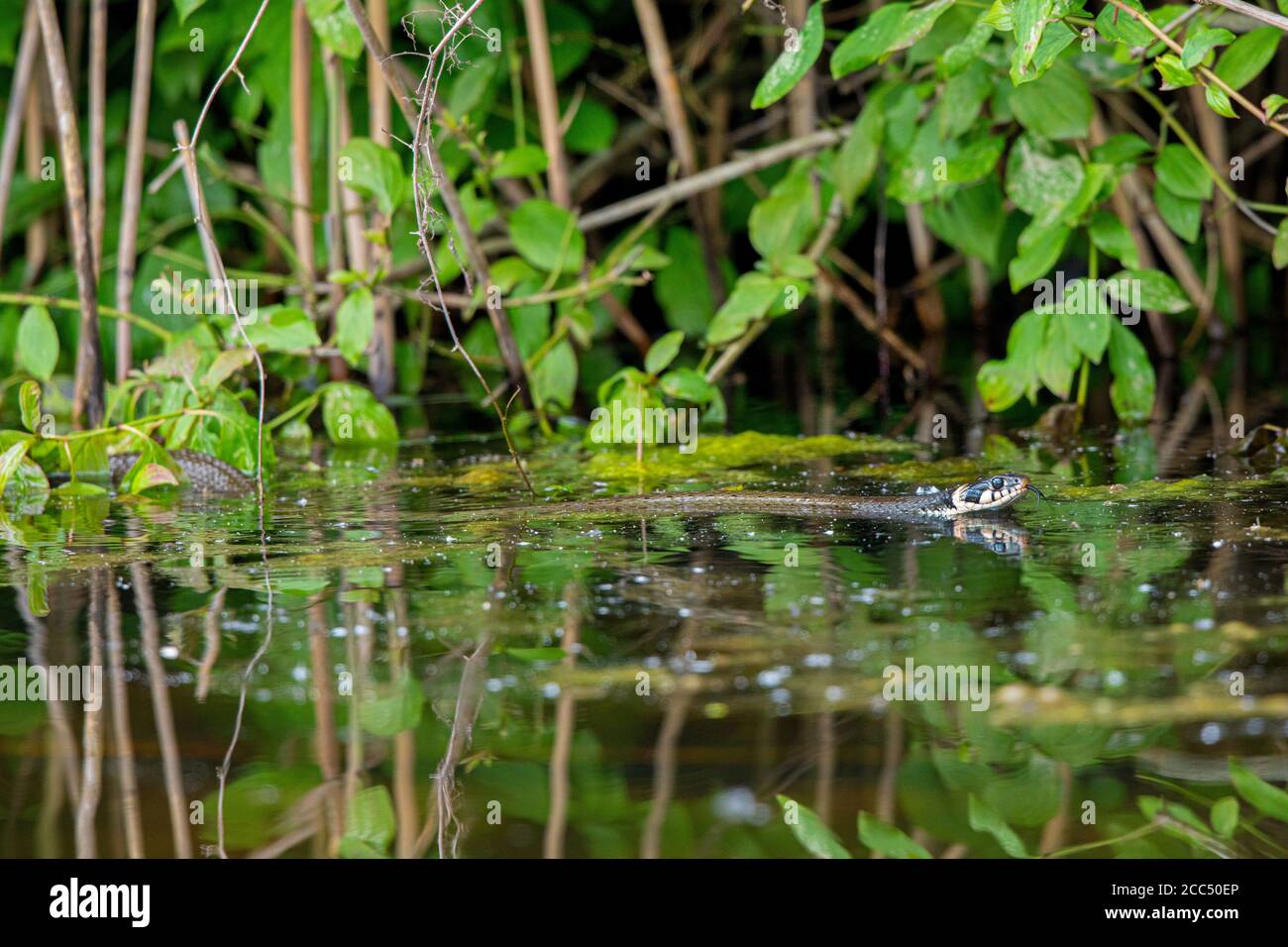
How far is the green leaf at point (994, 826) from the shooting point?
68.6 inches

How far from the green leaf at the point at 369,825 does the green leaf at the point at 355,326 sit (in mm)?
2634

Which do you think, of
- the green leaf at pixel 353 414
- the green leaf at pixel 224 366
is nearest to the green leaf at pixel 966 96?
the green leaf at pixel 353 414

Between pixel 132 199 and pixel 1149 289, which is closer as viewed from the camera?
pixel 1149 289

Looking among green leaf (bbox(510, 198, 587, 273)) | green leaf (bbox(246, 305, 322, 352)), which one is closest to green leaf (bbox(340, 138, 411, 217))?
green leaf (bbox(246, 305, 322, 352))

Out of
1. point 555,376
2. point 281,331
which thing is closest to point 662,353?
point 555,376

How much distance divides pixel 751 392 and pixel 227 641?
11.8 ft

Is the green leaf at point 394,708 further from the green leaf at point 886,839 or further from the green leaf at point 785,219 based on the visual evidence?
the green leaf at point 785,219

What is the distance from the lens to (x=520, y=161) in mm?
4832

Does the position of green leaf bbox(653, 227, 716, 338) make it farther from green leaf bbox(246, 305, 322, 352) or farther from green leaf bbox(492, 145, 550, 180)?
green leaf bbox(246, 305, 322, 352)

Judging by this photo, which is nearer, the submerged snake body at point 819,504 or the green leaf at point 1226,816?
the green leaf at point 1226,816

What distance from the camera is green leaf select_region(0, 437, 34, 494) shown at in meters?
3.66

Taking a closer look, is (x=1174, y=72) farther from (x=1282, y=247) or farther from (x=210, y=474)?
(x=210, y=474)

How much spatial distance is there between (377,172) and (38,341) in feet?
3.93

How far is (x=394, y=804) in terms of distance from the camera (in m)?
1.87
